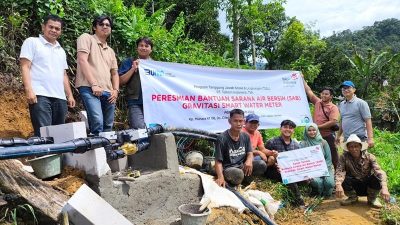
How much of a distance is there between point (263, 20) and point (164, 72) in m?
12.2

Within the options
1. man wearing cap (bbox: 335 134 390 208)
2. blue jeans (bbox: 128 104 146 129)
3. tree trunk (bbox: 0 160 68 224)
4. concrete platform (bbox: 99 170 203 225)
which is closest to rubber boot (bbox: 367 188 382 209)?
man wearing cap (bbox: 335 134 390 208)

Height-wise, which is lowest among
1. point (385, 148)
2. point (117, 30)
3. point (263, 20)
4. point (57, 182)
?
point (385, 148)

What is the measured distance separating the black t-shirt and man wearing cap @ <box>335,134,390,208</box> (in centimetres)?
136

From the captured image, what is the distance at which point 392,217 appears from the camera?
472 cm

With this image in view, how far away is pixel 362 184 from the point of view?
5285 mm

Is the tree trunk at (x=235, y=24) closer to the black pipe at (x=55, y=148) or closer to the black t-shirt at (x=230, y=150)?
the black t-shirt at (x=230, y=150)

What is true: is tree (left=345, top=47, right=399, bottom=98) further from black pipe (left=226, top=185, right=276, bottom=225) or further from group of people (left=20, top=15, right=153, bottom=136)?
group of people (left=20, top=15, right=153, bottom=136)

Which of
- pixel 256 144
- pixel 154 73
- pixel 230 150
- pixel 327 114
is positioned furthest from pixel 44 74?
pixel 327 114

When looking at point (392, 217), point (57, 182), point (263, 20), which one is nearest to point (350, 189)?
point (392, 217)

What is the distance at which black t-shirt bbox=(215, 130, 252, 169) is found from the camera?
4.77 metres

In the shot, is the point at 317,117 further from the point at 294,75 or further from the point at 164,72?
the point at 164,72

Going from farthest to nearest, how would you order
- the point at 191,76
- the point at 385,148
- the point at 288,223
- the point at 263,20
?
the point at 263,20, the point at 385,148, the point at 191,76, the point at 288,223

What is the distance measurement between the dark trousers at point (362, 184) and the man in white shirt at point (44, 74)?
3.90 m

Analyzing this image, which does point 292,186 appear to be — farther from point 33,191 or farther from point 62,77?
point 33,191
